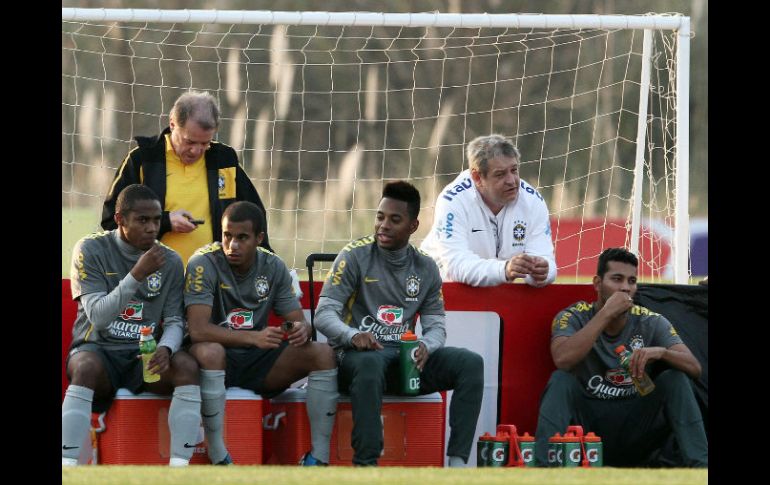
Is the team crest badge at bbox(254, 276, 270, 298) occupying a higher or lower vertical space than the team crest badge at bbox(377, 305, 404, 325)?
higher

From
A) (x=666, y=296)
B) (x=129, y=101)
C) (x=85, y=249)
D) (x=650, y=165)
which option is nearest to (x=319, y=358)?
(x=85, y=249)

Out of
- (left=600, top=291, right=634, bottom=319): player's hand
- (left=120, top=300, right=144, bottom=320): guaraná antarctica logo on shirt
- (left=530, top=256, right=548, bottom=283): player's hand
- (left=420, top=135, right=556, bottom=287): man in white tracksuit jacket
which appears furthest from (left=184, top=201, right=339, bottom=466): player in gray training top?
(left=600, top=291, right=634, bottom=319): player's hand

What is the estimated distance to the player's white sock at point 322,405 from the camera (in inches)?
284

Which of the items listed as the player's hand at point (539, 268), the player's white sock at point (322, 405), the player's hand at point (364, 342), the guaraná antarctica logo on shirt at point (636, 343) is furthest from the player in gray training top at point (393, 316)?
the guaraná antarctica logo on shirt at point (636, 343)

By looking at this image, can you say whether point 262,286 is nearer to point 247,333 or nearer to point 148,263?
point 247,333

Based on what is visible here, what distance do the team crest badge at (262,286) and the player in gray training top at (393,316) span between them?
0.96 ft

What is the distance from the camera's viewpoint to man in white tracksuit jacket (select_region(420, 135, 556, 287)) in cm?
837

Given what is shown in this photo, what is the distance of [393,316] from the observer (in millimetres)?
7629

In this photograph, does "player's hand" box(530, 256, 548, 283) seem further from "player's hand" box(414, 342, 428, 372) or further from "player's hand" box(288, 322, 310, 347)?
"player's hand" box(288, 322, 310, 347)

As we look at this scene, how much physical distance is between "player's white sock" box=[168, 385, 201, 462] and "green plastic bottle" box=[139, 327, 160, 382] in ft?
0.44

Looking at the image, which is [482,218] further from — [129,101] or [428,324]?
[129,101]

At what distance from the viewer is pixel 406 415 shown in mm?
7586

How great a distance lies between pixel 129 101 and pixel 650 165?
17192mm

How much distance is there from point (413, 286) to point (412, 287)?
1 cm
